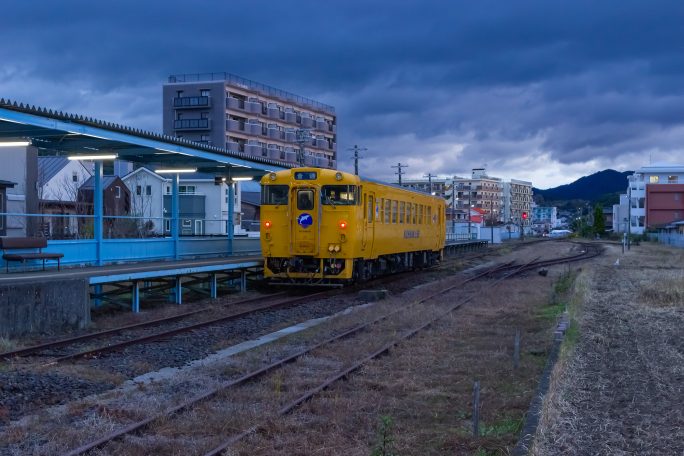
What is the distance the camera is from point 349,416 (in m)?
6.93

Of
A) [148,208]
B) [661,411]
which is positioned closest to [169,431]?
[661,411]

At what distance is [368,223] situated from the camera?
63.5ft

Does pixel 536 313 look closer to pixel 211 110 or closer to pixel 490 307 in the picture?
pixel 490 307

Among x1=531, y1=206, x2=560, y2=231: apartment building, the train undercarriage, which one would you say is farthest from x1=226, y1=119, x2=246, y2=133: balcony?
x1=531, y1=206, x2=560, y2=231: apartment building

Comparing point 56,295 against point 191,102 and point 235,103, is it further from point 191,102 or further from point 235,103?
point 191,102

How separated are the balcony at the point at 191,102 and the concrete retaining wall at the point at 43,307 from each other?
48381mm

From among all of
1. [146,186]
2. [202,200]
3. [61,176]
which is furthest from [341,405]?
[146,186]

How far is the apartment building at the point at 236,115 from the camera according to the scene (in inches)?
2327

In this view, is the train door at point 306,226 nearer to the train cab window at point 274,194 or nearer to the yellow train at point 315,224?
the yellow train at point 315,224

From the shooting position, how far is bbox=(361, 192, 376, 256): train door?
19.1m

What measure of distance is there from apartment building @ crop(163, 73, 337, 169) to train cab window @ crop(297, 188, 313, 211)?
1502 inches

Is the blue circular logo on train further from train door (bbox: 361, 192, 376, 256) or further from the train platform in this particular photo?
the train platform

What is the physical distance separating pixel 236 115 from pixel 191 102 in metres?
3.69

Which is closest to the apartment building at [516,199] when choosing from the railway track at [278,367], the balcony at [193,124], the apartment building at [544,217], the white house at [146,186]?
the apartment building at [544,217]
